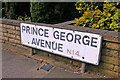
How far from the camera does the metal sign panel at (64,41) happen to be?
314cm

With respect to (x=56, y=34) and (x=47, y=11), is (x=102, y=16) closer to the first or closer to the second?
(x=56, y=34)

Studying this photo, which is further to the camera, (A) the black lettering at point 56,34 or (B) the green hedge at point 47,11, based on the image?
(B) the green hedge at point 47,11

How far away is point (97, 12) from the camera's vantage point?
4.02m

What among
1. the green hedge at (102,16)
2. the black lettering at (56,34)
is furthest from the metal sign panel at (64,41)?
the green hedge at (102,16)

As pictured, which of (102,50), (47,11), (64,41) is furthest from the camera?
(47,11)

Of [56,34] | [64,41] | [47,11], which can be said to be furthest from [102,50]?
[47,11]

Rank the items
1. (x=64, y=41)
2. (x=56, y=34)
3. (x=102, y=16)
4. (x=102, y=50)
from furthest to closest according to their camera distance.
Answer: (x=102, y=16), (x=56, y=34), (x=64, y=41), (x=102, y=50)

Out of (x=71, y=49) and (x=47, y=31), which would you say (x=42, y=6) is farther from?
(x=71, y=49)

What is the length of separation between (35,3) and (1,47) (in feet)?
7.00

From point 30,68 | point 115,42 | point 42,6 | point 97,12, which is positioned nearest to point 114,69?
point 115,42

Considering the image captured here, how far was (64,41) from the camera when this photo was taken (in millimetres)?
3533

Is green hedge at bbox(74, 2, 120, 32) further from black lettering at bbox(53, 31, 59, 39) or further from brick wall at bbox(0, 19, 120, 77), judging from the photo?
black lettering at bbox(53, 31, 59, 39)

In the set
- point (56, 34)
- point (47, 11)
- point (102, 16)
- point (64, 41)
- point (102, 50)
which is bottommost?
point (102, 50)

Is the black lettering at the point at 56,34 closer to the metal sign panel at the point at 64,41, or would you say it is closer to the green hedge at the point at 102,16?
the metal sign panel at the point at 64,41
